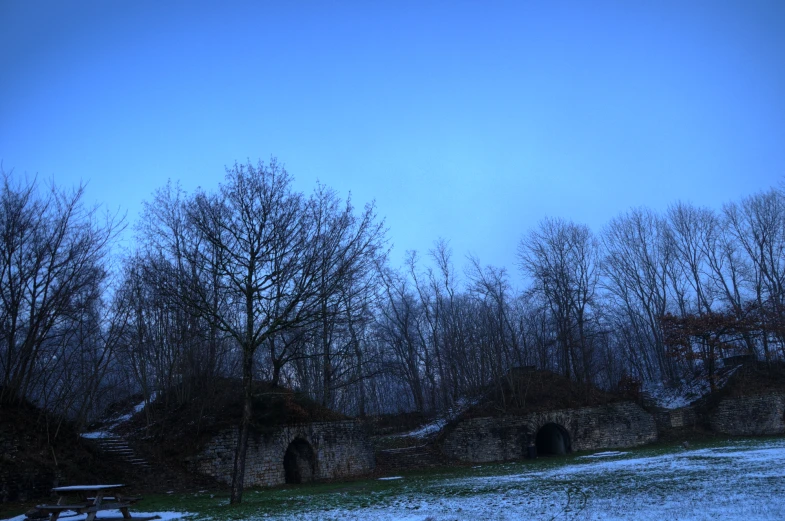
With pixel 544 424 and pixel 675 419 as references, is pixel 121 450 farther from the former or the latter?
pixel 675 419

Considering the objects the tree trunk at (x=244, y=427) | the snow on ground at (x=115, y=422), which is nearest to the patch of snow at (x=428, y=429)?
the snow on ground at (x=115, y=422)

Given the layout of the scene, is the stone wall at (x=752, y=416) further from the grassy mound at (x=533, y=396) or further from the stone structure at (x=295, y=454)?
the stone structure at (x=295, y=454)

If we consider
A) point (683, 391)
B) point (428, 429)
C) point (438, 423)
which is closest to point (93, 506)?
point (428, 429)

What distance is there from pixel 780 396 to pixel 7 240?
32.0m

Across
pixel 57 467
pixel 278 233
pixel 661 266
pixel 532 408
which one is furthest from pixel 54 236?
pixel 661 266

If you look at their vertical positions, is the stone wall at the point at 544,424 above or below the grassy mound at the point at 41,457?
below

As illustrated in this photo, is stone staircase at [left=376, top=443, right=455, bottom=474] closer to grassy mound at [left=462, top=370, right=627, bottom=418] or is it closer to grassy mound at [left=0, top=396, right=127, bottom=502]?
grassy mound at [left=462, top=370, right=627, bottom=418]

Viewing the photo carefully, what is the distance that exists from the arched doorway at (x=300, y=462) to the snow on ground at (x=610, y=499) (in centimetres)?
899

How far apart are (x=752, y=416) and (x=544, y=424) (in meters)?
10.3

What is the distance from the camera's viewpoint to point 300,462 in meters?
20.6

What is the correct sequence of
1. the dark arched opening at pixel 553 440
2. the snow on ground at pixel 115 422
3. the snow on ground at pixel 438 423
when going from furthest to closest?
the snow on ground at pixel 438 423 → the dark arched opening at pixel 553 440 → the snow on ground at pixel 115 422

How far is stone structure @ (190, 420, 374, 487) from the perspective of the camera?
1800 centimetres

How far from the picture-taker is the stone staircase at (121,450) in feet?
54.0

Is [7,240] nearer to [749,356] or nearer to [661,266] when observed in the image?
[749,356]
